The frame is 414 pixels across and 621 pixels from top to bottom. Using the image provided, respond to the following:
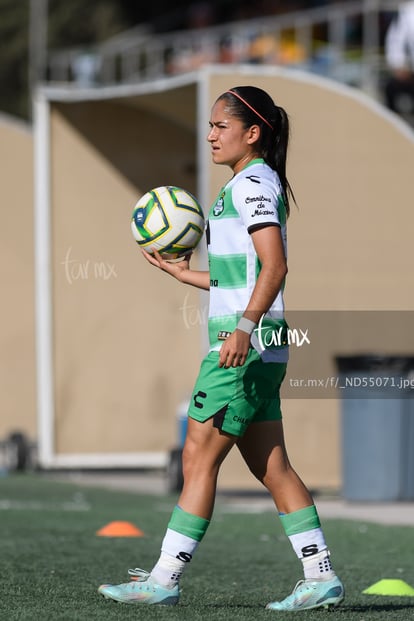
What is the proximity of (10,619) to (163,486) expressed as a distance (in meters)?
10.6

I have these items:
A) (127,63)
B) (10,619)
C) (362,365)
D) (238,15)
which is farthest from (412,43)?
(238,15)

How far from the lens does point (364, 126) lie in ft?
44.3

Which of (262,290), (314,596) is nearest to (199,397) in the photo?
(262,290)

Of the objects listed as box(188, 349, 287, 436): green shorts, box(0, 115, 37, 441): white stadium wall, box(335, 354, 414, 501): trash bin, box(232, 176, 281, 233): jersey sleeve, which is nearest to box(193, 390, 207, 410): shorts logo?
box(188, 349, 287, 436): green shorts

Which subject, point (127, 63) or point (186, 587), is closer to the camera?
point (186, 587)

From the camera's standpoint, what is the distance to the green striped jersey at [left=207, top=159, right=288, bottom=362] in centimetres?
537

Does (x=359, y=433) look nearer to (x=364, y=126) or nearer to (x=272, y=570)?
(x=364, y=126)

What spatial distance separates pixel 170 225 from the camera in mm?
5875

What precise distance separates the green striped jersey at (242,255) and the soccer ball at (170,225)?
391mm

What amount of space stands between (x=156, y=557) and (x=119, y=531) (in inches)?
52.5

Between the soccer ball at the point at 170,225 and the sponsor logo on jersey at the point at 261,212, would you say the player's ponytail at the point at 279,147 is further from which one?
the soccer ball at the point at 170,225

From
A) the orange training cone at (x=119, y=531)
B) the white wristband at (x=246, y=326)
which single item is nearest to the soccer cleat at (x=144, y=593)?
the white wristband at (x=246, y=326)

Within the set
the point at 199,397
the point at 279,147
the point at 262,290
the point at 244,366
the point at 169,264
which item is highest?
the point at 279,147

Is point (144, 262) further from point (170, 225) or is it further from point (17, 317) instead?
point (170, 225)
